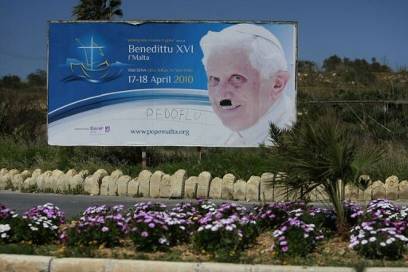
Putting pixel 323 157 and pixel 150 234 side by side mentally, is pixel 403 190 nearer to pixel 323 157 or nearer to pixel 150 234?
pixel 323 157

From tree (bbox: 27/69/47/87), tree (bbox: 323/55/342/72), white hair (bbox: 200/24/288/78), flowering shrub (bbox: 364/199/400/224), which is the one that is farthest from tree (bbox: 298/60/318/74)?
flowering shrub (bbox: 364/199/400/224)

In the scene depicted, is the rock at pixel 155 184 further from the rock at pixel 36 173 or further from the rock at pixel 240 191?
the rock at pixel 36 173

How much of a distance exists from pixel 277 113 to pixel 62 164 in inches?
191

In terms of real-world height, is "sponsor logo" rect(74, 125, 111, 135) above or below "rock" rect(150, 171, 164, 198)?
above

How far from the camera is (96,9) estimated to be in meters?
41.7

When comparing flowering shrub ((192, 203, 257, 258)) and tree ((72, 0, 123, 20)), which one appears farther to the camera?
tree ((72, 0, 123, 20))

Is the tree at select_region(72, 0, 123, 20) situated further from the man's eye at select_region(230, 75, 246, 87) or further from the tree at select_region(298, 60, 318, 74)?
the man's eye at select_region(230, 75, 246, 87)

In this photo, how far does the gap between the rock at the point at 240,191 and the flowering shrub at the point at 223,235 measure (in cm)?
441

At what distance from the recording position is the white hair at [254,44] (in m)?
14.2

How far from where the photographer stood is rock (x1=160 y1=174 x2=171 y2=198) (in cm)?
1182

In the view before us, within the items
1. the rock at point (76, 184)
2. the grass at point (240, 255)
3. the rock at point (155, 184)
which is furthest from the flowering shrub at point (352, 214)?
the rock at point (76, 184)

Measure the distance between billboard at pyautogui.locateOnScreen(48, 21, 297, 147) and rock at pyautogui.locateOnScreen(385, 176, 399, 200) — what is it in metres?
3.46

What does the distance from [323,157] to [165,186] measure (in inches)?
214

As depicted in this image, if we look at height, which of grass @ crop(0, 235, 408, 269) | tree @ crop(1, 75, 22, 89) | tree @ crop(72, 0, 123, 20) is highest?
tree @ crop(72, 0, 123, 20)
